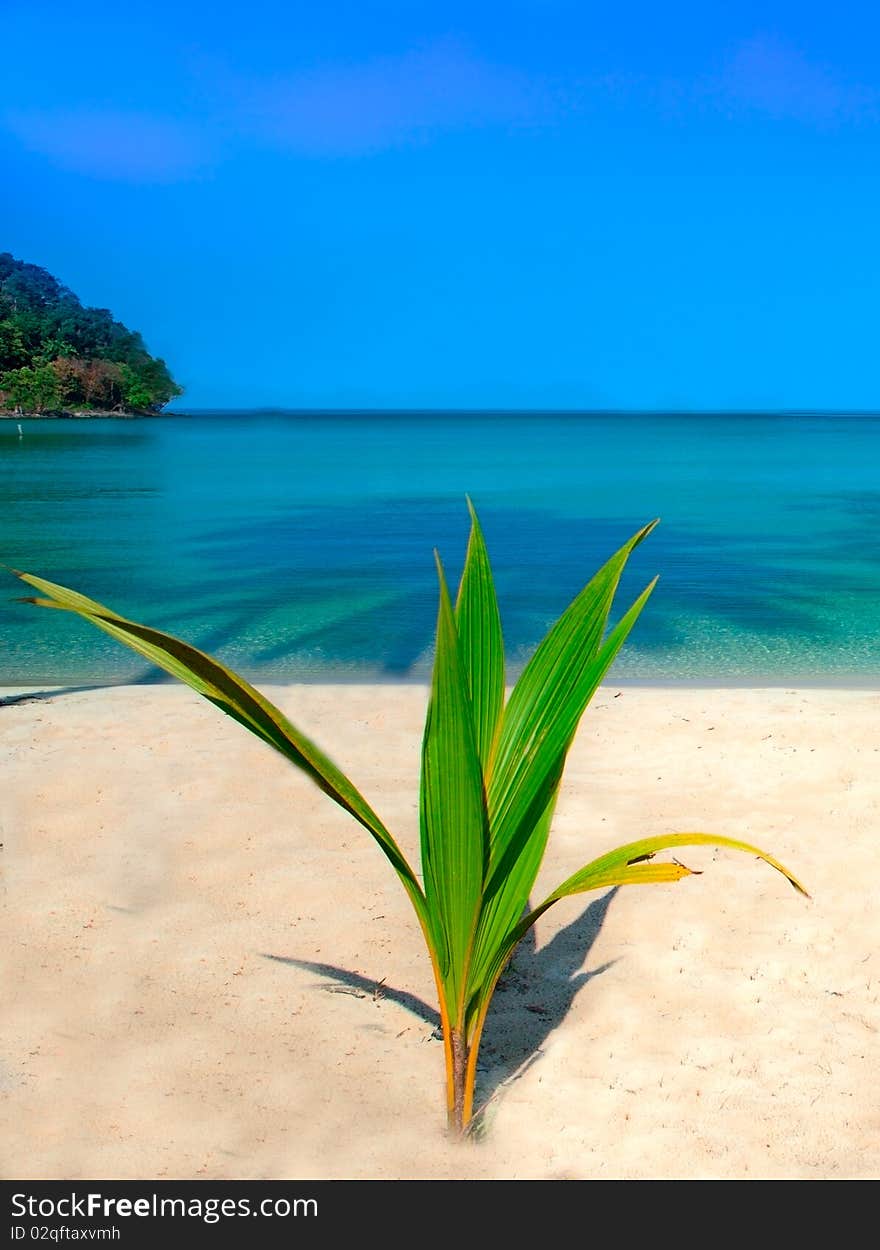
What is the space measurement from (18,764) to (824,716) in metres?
3.45

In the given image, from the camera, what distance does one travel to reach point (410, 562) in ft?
46.8

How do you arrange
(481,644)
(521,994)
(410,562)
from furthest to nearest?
(410,562)
(521,994)
(481,644)

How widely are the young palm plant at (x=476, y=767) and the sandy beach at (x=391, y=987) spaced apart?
275mm

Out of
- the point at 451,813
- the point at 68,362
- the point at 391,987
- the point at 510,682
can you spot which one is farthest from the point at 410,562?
the point at 68,362

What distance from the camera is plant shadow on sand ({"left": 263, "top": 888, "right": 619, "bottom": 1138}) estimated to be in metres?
2.26

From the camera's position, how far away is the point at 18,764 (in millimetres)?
4180

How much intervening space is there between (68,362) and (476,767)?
101 meters

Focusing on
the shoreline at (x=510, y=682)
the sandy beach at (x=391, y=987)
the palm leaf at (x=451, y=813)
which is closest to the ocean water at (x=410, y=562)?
the shoreline at (x=510, y=682)

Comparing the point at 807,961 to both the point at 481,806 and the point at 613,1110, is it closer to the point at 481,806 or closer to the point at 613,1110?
the point at 613,1110

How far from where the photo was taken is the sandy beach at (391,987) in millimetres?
1984

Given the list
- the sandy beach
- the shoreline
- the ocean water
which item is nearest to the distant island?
the ocean water

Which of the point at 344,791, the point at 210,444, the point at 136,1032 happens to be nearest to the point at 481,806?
the point at 344,791

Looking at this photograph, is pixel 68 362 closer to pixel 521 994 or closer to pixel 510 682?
pixel 510 682

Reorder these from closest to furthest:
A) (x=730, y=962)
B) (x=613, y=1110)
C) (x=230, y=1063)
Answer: (x=613, y=1110), (x=230, y=1063), (x=730, y=962)
